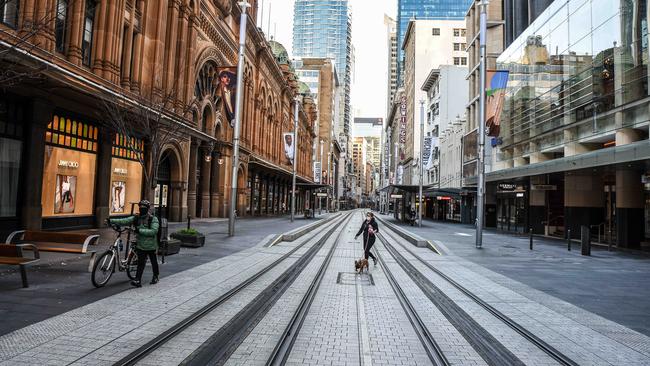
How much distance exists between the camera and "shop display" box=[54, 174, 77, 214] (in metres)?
18.5

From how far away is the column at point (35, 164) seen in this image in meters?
16.1

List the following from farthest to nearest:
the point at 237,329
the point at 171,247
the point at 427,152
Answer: the point at 427,152 < the point at 171,247 < the point at 237,329

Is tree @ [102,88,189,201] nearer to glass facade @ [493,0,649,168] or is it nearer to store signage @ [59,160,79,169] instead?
store signage @ [59,160,79,169]

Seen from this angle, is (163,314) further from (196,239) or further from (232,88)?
(232,88)

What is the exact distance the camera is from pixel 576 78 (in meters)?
27.0

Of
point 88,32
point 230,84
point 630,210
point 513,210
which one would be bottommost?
point 513,210

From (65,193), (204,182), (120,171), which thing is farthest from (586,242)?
(204,182)

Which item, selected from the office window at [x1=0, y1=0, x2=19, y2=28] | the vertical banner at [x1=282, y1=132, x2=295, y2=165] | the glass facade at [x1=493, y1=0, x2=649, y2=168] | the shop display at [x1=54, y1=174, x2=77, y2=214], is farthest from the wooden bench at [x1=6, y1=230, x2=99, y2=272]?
the vertical banner at [x1=282, y1=132, x2=295, y2=165]

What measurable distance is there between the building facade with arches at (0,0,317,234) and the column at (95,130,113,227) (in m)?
0.05

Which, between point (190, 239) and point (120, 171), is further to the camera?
point (120, 171)

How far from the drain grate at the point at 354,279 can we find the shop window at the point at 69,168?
1350 cm

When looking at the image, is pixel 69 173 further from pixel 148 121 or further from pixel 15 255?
pixel 15 255

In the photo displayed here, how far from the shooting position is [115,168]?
23094mm

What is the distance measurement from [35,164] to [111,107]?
3822 mm
